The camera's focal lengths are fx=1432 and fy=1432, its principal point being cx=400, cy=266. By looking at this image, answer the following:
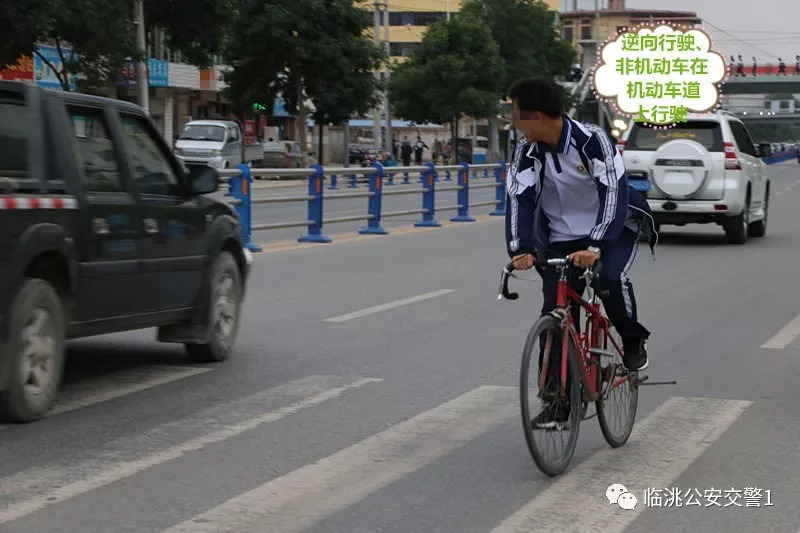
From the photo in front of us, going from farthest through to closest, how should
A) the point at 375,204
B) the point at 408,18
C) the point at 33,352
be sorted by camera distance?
the point at 408,18 < the point at 375,204 < the point at 33,352

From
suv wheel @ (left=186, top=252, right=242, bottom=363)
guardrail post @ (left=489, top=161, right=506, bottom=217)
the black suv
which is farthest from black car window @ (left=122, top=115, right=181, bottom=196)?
guardrail post @ (left=489, top=161, right=506, bottom=217)

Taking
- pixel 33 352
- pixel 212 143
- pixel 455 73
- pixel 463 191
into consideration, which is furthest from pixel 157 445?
pixel 455 73

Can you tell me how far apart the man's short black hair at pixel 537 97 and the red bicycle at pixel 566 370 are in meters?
0.62

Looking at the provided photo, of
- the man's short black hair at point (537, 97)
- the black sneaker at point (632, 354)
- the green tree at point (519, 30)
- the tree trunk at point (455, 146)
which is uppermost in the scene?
the green tree at point (519, 30)

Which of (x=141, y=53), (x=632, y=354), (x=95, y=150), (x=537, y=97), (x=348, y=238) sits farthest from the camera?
(x=141, y=53)

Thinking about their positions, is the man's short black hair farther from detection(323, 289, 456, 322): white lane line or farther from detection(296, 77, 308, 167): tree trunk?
detection(296, 77, 308, 167): tree trunk

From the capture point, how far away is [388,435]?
22.2ft

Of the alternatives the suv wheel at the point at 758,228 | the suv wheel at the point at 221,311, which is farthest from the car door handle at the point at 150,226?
the suv wheel at the point at 758,228

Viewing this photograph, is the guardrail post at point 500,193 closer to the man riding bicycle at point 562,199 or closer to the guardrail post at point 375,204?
the guardrail post at point 375,204

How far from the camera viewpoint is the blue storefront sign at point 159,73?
54812 mm

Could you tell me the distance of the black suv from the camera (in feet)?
22.1

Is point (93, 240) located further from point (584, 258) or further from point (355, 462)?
point (584, 258)

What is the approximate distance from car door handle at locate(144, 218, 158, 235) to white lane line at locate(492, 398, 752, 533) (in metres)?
2.95

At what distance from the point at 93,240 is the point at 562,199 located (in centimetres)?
262
